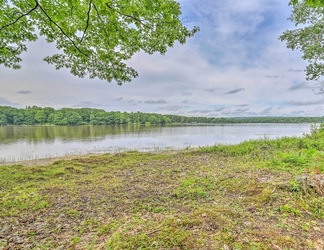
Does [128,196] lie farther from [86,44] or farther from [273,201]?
[86,44]

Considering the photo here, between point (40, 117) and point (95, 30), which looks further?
point (40, 117)

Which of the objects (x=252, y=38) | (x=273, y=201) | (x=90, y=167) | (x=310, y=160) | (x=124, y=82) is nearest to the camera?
(x=273, y=201)

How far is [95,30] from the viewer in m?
4.52

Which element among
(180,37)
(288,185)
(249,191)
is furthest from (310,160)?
(180,37)

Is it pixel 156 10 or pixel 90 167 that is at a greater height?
pixel 156 10

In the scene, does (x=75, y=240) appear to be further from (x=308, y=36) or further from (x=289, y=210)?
(x=308, y=36)

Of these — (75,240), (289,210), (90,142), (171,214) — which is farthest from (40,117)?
(289,210)

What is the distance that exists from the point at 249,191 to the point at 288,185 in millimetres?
804

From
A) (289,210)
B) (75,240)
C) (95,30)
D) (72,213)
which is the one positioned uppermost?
(95,30)

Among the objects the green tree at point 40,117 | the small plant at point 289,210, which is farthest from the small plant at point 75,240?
the green tree at point 40,117

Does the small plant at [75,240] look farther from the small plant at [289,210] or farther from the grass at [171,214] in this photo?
the small plant at [289,210]

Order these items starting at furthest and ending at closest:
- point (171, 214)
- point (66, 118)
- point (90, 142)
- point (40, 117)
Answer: point (40, 117) < point (66, 118) < point (90, 142) < point (171, 214)

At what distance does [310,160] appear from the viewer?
6469mm

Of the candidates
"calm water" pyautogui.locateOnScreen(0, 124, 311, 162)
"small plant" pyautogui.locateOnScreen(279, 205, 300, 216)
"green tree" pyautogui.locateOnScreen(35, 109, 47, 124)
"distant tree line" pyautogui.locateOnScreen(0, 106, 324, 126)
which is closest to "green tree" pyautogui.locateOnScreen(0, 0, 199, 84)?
"small plant" pyautogui.locateOnScreen(279, 205, 300, 216)
